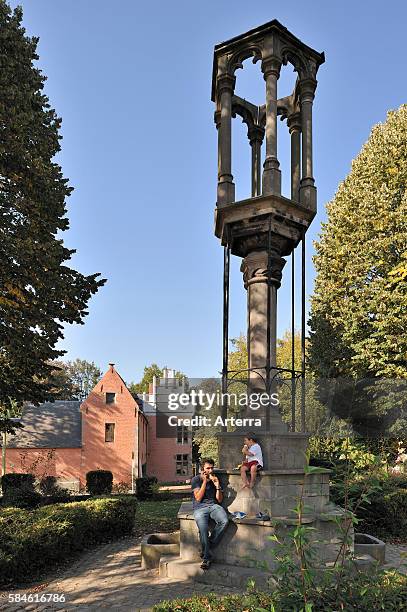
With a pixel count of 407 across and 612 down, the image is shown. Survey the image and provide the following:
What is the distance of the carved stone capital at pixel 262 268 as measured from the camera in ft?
31.6

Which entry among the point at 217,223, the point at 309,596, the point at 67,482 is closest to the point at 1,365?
the point at 217,223

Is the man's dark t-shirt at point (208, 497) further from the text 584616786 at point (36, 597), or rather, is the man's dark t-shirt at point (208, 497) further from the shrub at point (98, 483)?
the shrub at point (98, 483)

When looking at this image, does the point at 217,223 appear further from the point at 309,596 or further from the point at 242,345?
the point at 242,345

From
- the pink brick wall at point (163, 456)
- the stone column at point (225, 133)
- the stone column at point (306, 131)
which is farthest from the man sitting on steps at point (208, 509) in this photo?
the pink brick wall at point (163, 456)

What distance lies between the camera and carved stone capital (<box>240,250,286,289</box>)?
9.63 meters

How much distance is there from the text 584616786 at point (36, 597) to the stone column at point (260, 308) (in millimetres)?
4271

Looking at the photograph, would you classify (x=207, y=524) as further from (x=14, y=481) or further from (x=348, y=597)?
(x=14, y=481)

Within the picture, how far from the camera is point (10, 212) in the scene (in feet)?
44.5

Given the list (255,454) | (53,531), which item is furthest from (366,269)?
(53,531)

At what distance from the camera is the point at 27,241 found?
12.6 meters

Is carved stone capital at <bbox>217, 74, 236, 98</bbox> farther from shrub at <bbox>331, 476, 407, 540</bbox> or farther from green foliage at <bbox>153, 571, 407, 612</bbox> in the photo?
shrub at <bbox>331, 476, 407, 540</bbox>

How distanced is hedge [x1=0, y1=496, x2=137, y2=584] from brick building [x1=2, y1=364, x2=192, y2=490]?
21.2 m

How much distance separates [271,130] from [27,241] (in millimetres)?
6883

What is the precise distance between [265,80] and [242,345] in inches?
1201
